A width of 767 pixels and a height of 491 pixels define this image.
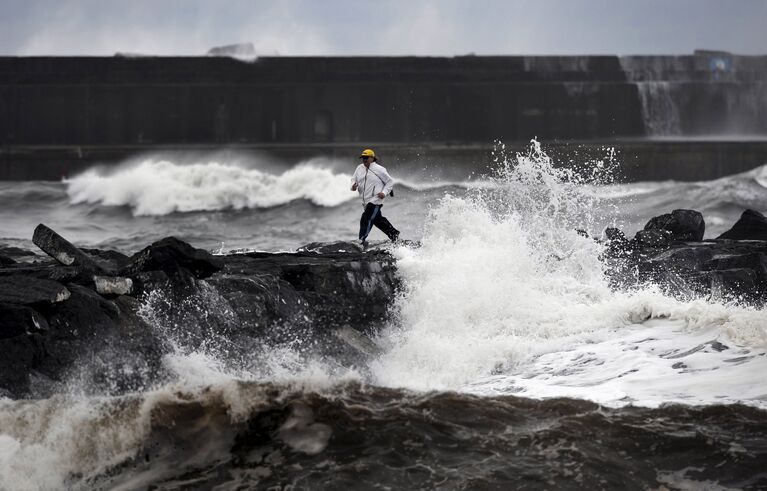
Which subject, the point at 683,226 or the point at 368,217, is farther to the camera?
the point at 683,226

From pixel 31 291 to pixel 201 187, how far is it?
1628cm

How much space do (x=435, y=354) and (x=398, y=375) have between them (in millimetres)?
640

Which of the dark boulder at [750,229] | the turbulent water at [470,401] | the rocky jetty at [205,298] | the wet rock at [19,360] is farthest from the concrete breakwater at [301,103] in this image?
the wet rock at [19,360]

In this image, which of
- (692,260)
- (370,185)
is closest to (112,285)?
(370,185)

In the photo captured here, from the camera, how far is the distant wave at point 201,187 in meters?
24.0

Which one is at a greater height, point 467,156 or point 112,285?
point 467,156

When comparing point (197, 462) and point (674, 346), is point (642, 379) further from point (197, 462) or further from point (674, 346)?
point (197, 462)

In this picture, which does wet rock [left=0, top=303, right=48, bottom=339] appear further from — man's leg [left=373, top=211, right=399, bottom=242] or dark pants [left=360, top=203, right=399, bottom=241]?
man's leg [left=373, top=211, right=399, bottom=242]

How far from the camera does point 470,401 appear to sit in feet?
24.3

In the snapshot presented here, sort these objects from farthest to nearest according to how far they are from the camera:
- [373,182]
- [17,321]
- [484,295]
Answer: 1. [373,182]
2. [484,295]
3. [17,321]

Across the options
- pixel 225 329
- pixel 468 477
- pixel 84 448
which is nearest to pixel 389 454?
pixel 468 477

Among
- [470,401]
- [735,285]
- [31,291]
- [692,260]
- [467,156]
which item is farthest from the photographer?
[467,156]

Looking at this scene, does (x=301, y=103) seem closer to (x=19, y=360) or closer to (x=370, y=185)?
(x=370, y=185)

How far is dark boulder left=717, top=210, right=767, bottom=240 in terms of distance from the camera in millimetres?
13516
